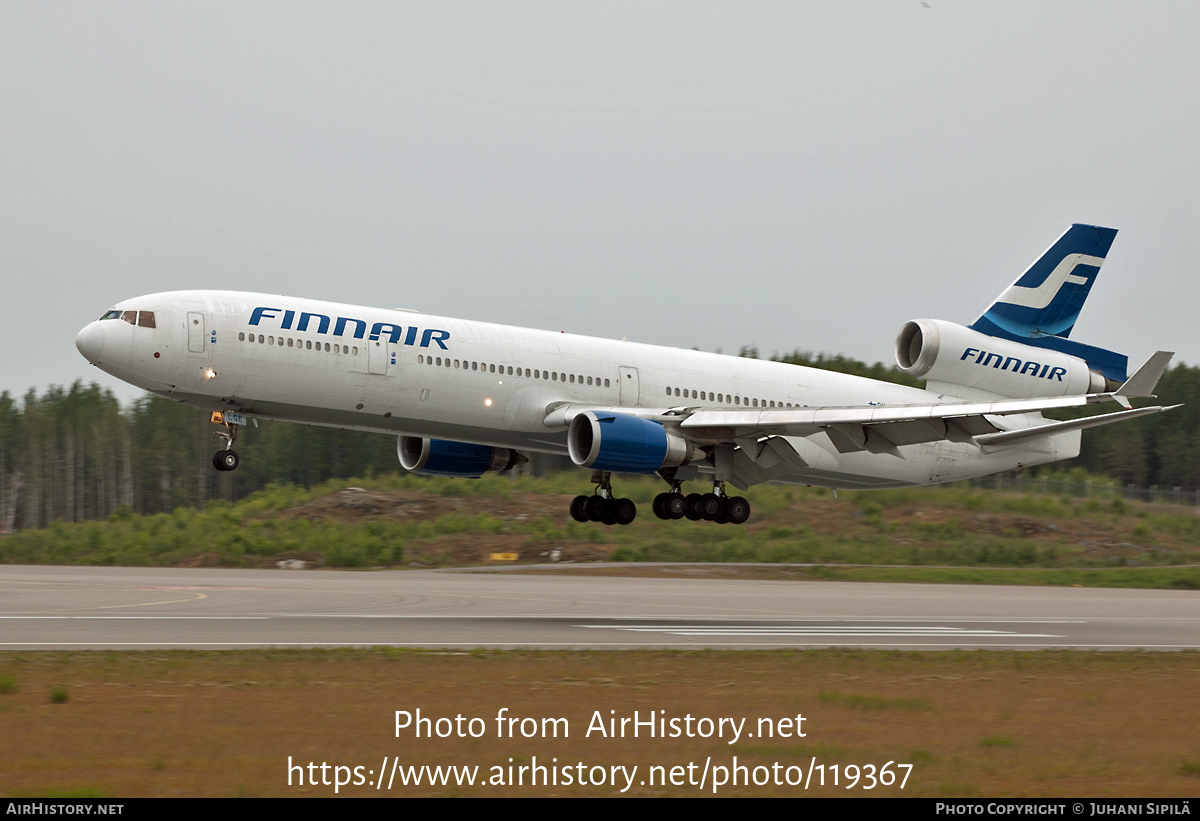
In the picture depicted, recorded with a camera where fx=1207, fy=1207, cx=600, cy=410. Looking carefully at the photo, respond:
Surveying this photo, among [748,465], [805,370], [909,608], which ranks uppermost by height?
[805,370]

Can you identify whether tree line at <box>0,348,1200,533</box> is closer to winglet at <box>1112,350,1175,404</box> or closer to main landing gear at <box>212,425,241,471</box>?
main landing gear at <box>212,425,241,471</box>

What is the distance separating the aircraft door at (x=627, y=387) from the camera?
118ft

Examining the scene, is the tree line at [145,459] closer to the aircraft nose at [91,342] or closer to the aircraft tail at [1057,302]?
the aircraft tail at [1057,302]

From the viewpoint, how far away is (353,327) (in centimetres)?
3150

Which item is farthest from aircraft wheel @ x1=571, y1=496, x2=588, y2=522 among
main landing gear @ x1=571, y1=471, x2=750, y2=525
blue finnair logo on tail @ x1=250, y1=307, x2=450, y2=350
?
blue finnair logo on tail @ x1=250, y1=307, x2=450, y2=350

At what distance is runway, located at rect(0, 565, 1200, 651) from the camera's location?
23500mm

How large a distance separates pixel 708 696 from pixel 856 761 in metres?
3.90

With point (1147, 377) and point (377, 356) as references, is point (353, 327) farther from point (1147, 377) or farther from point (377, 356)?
point (1147, 377)

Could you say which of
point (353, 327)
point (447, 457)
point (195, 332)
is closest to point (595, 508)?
point (447, 457)

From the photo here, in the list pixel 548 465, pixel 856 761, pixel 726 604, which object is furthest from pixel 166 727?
pixel 548 465

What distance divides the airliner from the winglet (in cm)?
6

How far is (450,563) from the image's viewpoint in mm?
56844
